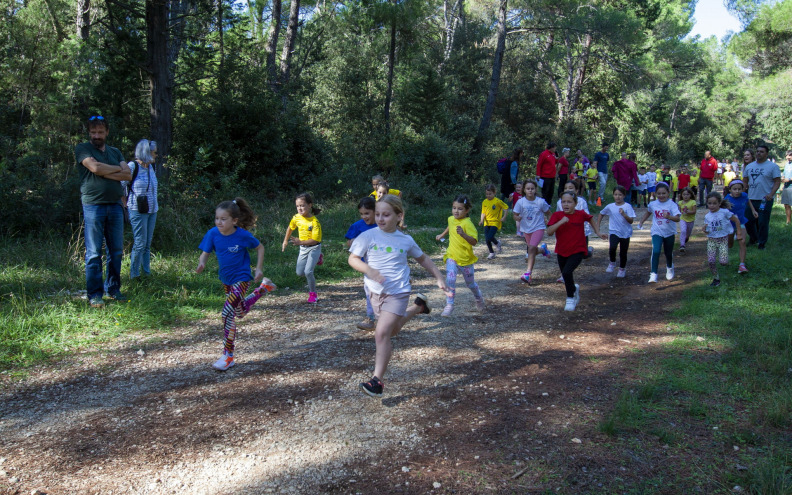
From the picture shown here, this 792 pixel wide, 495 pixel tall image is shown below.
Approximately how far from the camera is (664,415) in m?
3.99

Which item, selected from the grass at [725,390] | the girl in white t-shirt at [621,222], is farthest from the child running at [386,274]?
the girl in white t-shirt at [621,222]

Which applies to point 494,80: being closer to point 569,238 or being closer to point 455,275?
point 569,238

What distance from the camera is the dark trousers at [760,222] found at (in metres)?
9.89

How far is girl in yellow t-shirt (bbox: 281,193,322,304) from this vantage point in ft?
23.1

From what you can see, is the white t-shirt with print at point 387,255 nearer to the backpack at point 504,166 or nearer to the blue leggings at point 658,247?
the blue leggings at point 658,247

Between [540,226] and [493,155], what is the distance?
13.9 m

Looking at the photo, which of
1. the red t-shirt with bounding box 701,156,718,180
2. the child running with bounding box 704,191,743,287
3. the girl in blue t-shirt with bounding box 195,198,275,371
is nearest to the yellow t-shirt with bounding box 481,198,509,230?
the child running with bounding box 704,191,743,287

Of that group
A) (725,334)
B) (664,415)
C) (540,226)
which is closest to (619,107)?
(540,226)

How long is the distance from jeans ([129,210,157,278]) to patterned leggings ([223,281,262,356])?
9.22ft

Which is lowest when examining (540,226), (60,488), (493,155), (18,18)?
(60,488)

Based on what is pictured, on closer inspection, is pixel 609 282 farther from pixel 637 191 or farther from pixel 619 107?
pixel 619 107

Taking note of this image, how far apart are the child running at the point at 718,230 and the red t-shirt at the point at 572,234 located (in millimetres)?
2076

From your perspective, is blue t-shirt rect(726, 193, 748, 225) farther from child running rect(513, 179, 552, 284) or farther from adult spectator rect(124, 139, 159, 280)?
adult spectator rect(124, 139, 159, 280)

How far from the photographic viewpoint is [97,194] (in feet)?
20.1
